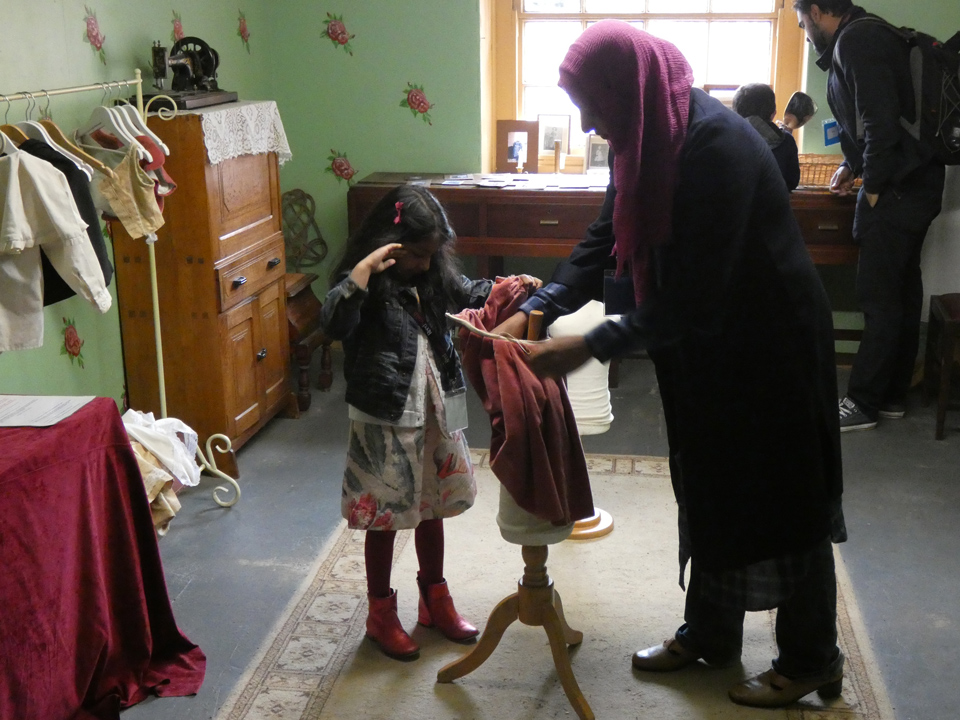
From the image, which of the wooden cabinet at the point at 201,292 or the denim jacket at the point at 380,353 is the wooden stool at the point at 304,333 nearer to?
the wooden cabinet at the point at 201,292

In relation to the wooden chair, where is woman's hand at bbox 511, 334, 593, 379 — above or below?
above

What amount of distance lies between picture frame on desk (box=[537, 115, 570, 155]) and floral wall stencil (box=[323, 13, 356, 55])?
962mm

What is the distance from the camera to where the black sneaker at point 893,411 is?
404cm

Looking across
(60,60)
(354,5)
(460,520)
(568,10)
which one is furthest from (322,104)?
(460,520)

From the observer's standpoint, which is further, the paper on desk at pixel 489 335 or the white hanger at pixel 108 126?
the white hanger at pixel 108 126

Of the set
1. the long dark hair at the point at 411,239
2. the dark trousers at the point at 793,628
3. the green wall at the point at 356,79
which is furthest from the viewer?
the green wall at the point at 356,79

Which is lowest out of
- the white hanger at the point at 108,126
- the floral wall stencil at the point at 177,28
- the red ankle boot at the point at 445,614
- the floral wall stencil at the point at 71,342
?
the red ankle boot at the point at 445,614

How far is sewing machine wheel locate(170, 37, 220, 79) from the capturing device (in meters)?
3.54

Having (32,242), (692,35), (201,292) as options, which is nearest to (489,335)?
(32,242)

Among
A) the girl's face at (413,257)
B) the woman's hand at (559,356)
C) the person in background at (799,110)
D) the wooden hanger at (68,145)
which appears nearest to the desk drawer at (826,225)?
the person in background at (799,110)

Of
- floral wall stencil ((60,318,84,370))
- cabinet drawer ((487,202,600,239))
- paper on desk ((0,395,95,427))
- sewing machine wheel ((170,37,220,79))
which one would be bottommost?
floral wall stencil ((60,318,84,370))

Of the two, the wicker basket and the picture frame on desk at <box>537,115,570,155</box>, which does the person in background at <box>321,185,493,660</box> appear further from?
the picture frame on desk at <box>537,115,570,155</box>

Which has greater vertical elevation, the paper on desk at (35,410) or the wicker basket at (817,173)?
the wicker basket at (817,173)

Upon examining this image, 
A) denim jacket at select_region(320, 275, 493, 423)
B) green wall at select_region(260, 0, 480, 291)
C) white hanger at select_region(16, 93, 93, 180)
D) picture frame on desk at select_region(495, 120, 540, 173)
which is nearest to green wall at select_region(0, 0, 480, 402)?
green wall at select_region(260, 0, 480, 291)
